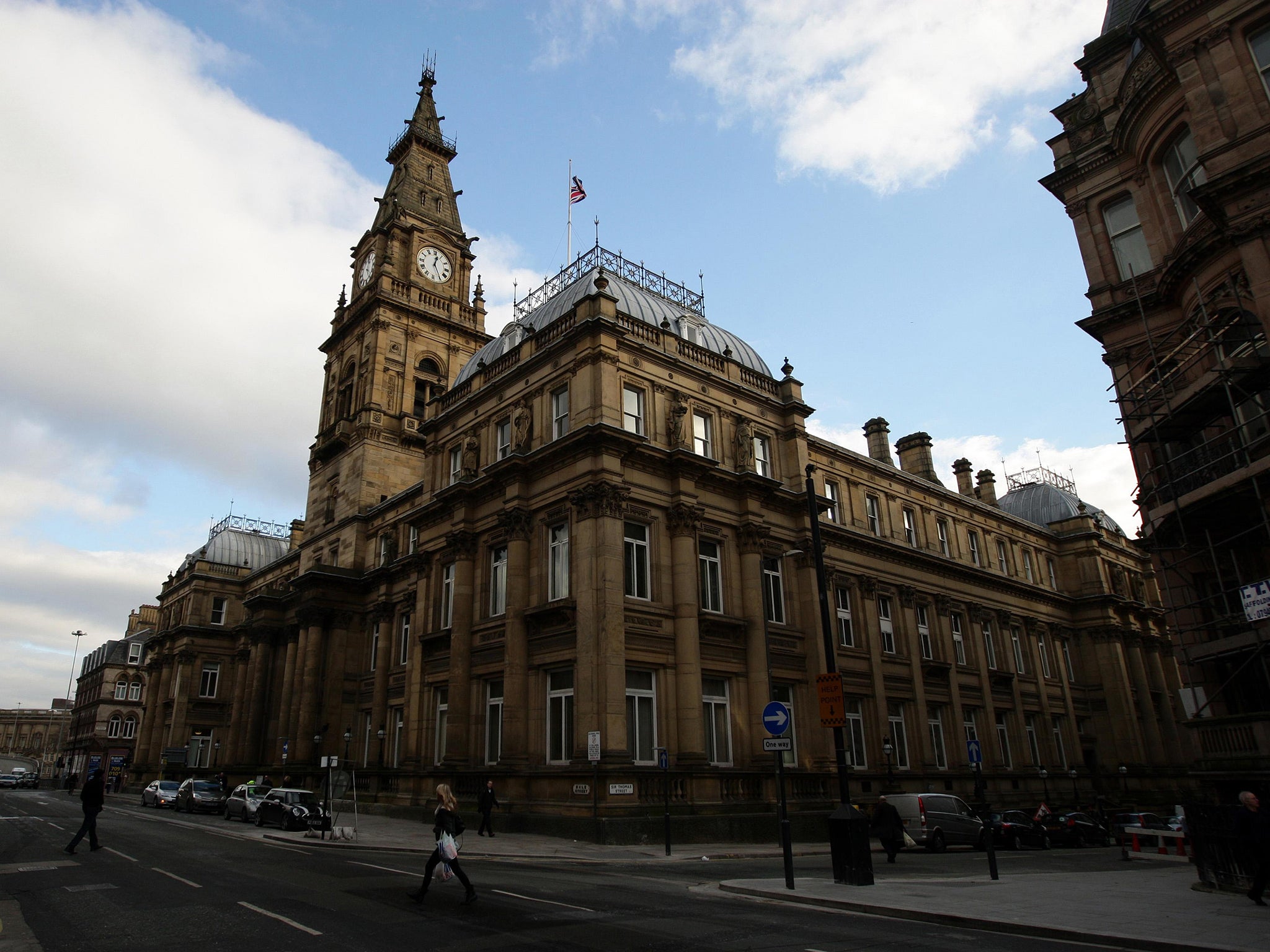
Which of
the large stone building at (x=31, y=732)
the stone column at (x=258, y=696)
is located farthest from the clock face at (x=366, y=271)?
the large stone building at (x=31, y=732)

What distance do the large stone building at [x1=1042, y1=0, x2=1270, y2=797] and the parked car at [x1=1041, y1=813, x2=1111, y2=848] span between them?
33.0ft

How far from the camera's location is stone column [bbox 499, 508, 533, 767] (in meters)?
27.2

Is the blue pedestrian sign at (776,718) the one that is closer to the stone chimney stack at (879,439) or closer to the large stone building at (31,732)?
the stone chimney stack at (879,439)

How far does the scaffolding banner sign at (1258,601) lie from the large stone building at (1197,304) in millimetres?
1179

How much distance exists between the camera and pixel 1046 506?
197 feet

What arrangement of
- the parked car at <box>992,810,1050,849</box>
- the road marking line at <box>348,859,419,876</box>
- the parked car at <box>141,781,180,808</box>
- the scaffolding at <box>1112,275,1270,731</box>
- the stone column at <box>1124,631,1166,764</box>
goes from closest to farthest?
the road marking line at <box>348,859,419,876</box>
the scaffolding at <box>1112,275,1270,731</box>
the parked car at <box>992,810,1050,849</box>
the parked car at <box>141,781,180,808</box>
the stone column at <box>1124,631,1166,764</box>

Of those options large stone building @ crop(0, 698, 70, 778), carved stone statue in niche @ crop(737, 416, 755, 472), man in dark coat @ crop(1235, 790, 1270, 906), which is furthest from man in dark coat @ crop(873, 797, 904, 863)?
large stone building @ crop(0, 698, 70, 778)

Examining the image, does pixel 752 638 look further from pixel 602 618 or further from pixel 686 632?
pixel 602 618

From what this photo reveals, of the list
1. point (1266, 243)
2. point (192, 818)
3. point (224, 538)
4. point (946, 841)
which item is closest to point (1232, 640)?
point (1266, 243)

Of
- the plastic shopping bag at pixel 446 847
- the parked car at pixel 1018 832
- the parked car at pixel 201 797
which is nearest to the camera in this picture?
the plastic shopping bag at pixel 446 847

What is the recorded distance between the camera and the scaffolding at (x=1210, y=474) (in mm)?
17875

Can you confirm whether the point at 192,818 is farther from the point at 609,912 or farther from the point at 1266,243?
the point at 1266,243

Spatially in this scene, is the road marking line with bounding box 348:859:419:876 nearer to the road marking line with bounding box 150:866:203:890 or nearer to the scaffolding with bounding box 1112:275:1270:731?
the road marking line with bounding box 150:866:203:890

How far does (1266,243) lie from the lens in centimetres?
1775
